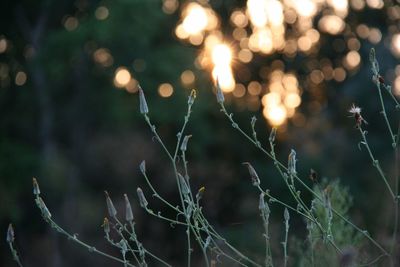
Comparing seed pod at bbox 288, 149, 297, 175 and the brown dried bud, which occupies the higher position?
seed pod at bbox 288, 149, 297, 175

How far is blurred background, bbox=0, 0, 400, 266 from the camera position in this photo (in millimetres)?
24172

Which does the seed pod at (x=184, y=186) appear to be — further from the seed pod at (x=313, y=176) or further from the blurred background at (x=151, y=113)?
the blurred background at (x=151, y=113)

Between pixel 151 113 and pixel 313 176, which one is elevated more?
pixel 313 176

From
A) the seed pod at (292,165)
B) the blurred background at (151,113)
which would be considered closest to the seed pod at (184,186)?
the seed pod at (292,165)

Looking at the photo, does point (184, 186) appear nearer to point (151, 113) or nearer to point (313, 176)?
point (313, 176)

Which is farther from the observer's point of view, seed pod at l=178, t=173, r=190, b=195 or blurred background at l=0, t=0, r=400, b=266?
blurred background at l=0, t=0, r=400, b=266

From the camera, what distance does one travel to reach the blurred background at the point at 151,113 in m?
24.2

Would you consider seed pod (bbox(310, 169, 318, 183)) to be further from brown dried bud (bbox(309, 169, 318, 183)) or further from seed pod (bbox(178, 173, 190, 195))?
seed pod (bbox(178, 173, 190, 195))

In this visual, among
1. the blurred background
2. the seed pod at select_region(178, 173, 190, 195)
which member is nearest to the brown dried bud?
the seed pod at select_region(178, 173, 190, 195)

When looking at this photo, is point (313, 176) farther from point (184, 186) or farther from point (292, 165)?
point (184, 186)

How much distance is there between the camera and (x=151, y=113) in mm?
23875

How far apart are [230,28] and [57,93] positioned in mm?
6764

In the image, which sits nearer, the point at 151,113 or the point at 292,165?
the point at 292,165

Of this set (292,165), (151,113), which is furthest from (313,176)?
(151,113)
